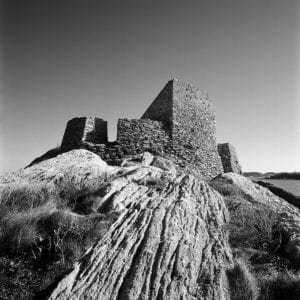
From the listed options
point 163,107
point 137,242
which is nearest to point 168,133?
point 163,107

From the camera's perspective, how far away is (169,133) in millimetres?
12227

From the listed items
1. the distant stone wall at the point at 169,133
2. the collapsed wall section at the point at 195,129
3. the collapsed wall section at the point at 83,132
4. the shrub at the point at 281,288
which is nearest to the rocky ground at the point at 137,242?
the shrub at the point at 281,288

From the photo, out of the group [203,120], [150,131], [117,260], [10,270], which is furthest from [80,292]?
[203,120]

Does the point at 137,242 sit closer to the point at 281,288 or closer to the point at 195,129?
the point at 281,288

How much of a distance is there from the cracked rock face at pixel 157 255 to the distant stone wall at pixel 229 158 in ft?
38.2

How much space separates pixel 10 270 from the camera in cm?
372

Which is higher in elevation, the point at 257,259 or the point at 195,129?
the point at 195,129

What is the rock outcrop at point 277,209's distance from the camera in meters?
4.46

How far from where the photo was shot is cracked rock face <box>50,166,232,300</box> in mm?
3289

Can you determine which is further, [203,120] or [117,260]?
[203,120]

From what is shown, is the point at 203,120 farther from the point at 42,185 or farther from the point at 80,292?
the point at 80,292

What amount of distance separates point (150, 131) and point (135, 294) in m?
9.07

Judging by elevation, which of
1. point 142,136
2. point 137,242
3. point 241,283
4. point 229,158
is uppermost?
point 142,136

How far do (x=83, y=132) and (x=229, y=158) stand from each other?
34.3 feet
